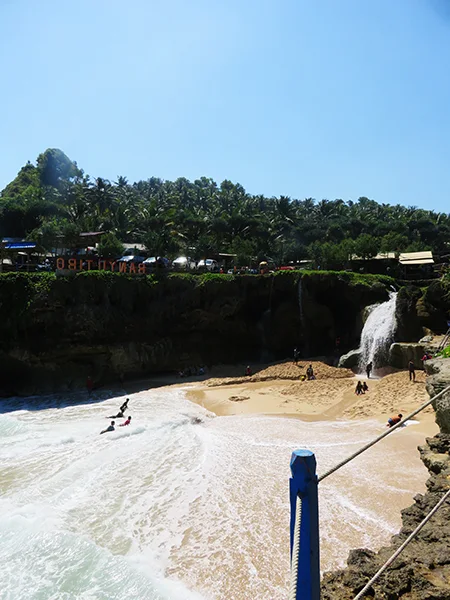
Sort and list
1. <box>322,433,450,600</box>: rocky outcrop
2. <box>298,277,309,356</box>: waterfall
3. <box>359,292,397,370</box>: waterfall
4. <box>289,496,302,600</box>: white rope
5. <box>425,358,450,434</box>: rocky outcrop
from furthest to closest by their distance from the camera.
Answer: <box>298,277,309,356</box>: waterfall < <box>359,292,397,370</box>: waterfall < <box>425,358,450,434</box>: rocky outcrop < <box>322,433,450,600</box>: rocky outcrop < <box>289,496,302,600</box>: white rope

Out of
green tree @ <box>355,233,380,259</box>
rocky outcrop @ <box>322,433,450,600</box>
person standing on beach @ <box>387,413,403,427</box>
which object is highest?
green tree @ <box>355,233,380,259</box>

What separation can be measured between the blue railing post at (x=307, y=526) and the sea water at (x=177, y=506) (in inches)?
224

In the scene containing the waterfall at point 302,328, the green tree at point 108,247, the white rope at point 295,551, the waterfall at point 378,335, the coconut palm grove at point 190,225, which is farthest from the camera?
the coconut palm grove at point 190,225

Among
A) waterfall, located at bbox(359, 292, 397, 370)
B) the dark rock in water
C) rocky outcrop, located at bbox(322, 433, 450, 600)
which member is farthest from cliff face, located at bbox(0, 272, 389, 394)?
rocky outcrop, located at bbox(322, 433, 450, 600)

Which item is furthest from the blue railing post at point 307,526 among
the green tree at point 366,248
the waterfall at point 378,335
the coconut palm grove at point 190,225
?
the green tree at point 366,248

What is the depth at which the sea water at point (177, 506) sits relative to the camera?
8.34 meters

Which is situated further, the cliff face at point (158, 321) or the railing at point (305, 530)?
the cliff face at point (158, 321)

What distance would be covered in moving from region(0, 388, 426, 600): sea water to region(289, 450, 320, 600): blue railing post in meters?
5.68

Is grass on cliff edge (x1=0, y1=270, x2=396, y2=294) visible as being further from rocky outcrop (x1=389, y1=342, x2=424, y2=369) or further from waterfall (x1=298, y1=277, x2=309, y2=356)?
rocky outcrop (x1=389, y1=342, x2=424, y2=369)

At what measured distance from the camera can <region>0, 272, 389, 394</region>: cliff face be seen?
28.5 metres

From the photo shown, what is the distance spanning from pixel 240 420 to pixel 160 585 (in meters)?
11.3

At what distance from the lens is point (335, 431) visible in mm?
16719

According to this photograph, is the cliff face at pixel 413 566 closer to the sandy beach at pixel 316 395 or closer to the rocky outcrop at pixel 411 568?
the rocky outcrop at pixel 411 568

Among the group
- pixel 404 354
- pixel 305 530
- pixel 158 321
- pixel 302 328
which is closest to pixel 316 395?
pixel 404 354
